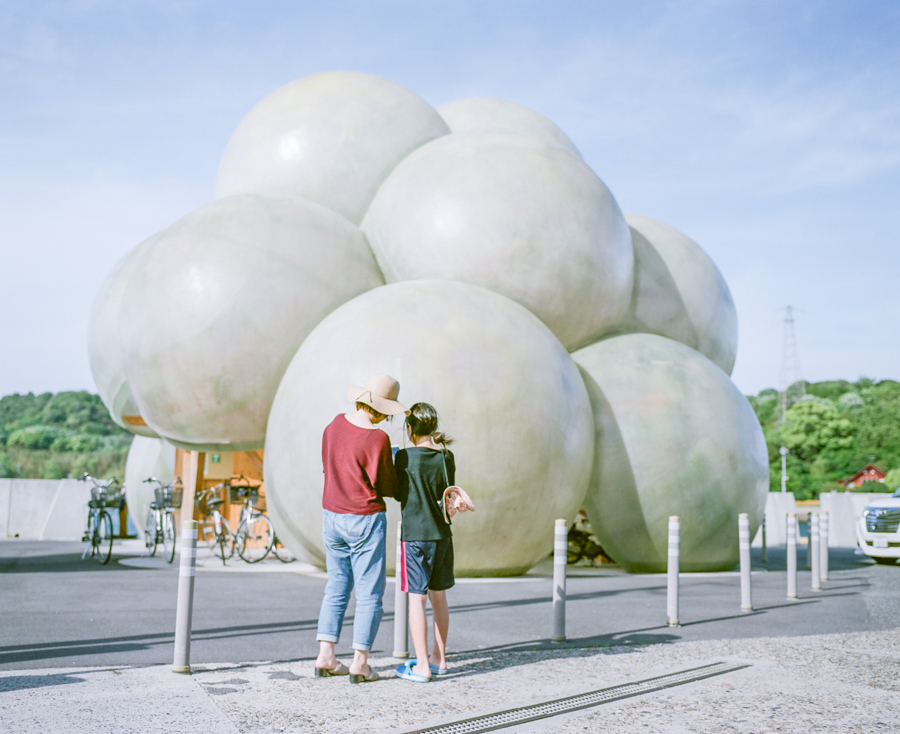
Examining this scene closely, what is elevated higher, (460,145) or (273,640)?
(460,145)

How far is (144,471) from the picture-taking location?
25.5 metres

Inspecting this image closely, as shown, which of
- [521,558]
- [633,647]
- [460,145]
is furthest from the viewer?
[460,145]

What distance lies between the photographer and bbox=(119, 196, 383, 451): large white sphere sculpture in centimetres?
1507

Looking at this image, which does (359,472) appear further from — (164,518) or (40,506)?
(40,506)

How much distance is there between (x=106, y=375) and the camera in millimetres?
20859

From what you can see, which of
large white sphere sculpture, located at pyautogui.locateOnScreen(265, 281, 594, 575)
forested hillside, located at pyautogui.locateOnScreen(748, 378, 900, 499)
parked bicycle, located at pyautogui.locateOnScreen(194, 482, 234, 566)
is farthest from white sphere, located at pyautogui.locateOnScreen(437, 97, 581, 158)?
forested hillside, located at pyautogui.locateOnScreen(748, 378, 900, 499)

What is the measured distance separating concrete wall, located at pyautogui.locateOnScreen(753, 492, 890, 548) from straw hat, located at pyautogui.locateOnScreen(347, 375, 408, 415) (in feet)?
79.3

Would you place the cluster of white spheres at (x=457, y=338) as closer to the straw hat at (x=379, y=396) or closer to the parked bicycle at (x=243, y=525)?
the parked bicycle at (x=243, y=525)

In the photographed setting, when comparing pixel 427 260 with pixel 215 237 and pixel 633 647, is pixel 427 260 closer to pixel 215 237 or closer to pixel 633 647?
pixel 215 237

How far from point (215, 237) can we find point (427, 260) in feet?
11.2

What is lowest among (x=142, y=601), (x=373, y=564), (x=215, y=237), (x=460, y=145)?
(x=142, y=601)

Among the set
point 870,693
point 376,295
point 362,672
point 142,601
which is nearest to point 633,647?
point 870,693

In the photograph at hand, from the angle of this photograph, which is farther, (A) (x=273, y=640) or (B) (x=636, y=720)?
(A) (x=273, y=640)

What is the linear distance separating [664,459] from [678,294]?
14.7 ft
